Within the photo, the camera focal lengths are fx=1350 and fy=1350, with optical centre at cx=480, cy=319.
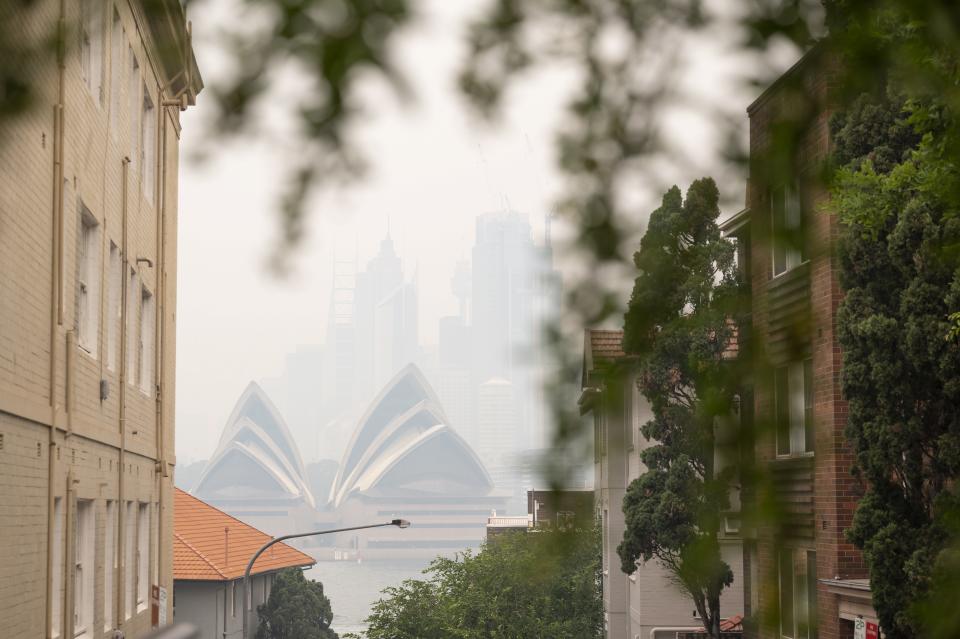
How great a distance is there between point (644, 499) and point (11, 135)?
22.9m

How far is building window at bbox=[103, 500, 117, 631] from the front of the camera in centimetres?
1698

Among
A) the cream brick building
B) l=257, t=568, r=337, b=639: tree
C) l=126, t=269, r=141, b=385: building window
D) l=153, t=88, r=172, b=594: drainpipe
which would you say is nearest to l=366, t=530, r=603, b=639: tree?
l=257, t=568, r=337, b=639: tree

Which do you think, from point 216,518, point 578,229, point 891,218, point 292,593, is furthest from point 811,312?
point 292,593

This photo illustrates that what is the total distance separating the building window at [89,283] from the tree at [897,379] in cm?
836

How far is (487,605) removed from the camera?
146ft

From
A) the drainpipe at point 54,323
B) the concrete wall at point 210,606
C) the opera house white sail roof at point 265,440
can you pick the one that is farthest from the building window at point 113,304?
the opera house white sail roof at point 265,440

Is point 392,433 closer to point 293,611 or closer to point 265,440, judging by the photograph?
point 265,440

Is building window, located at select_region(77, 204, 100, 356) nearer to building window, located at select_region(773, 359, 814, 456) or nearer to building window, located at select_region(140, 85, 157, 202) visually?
building window, located at select_region(140, 85, 157, 202)

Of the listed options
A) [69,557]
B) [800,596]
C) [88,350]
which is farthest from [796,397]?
[88,350]

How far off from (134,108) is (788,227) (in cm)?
1695

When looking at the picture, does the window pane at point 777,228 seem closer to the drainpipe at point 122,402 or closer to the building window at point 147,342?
the drainpipe at point 122,402

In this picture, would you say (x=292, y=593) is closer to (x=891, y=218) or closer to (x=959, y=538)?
(x=891, y=218)

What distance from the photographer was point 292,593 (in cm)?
4875

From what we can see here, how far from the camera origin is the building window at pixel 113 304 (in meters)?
17.2
